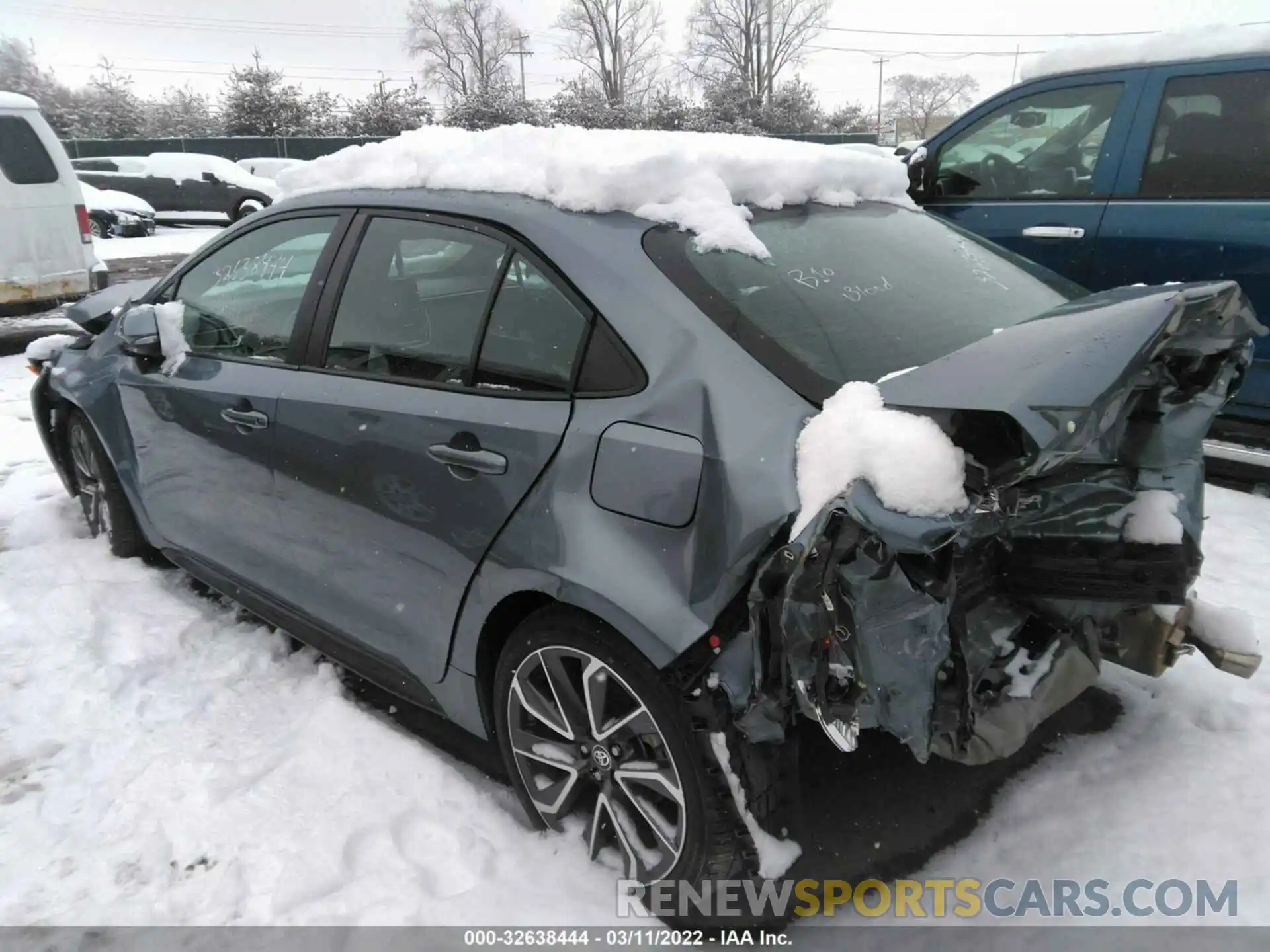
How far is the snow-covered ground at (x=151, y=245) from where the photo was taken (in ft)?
53.0

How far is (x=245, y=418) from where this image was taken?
3.02 metres

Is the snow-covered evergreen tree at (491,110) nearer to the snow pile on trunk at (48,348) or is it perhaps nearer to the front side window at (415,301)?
the snow pile on trunk at (48,348)

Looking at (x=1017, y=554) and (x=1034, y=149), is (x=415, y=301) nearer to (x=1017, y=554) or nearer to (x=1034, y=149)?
(x=1017, y=554)

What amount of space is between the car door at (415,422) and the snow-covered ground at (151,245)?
14.2 metres

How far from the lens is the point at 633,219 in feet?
7.47

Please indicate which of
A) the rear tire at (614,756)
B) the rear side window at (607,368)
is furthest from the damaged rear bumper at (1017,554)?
the rear side window at (607,368)

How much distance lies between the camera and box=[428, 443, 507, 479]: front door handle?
2.22 meters

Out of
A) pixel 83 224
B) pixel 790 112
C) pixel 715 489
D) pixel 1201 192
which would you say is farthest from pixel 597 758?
pixel 790 112

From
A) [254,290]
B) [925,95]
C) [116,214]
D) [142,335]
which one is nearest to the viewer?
[254,290]

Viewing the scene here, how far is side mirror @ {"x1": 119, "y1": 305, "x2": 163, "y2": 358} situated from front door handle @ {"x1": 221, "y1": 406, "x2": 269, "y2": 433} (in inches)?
23.1

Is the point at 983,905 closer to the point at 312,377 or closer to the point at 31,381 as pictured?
the point at 312,377

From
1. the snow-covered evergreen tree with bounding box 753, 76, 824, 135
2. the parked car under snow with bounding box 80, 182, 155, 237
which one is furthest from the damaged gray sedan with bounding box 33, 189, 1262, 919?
the snow-covered evergreen tree with bounding box 753, 76, 824, 135

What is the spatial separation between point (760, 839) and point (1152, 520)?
3.62 feet

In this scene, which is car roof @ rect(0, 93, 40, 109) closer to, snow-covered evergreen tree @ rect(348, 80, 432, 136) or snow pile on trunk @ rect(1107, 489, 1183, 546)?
snow pile on trunk @ rect(1107, 489, 1183, 546)
